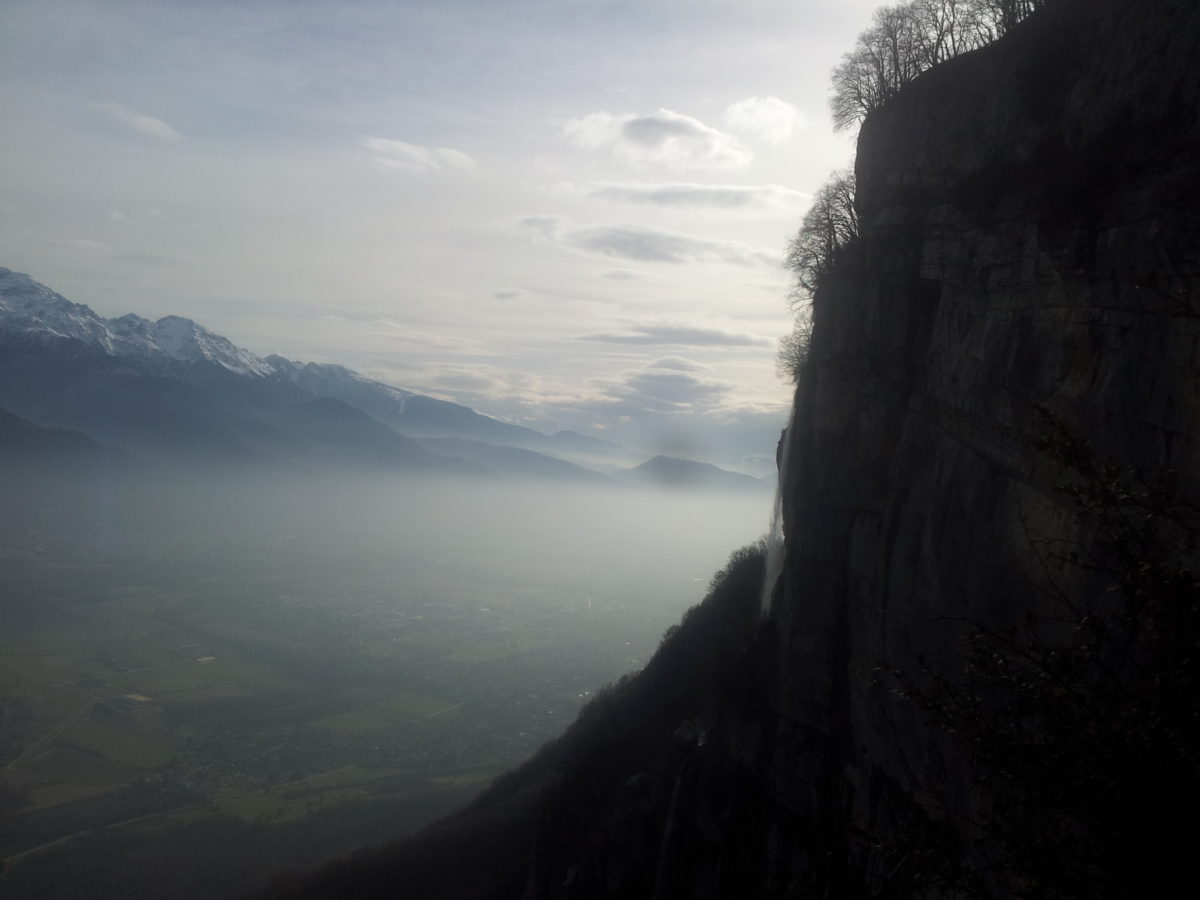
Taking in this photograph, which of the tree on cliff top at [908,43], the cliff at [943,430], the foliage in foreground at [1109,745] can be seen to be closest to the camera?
the foliage in foreground at [1109,745]

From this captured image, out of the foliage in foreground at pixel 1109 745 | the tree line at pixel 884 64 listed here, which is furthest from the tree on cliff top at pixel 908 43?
the foliage in foreground at pixel 1109 745

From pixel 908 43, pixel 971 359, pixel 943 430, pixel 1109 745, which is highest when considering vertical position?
pixel 908 43

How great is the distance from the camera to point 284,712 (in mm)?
110500

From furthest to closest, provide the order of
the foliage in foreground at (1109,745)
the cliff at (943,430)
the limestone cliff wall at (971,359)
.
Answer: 1. the limestone cliff wall at (971,359)
2. the cliff at (943,430)
3. the foliage in foreground at (1109,745)

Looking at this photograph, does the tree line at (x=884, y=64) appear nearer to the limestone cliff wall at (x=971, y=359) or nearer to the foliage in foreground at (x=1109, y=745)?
the limestone cliff wall at (x=971, y=359)

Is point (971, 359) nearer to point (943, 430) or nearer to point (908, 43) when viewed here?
point (943, 430)

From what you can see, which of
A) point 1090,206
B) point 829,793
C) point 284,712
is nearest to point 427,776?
point 284,712

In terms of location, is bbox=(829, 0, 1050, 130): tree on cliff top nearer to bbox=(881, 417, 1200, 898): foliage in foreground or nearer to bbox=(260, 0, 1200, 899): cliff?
bbox=(260, 0, 1200, 899): cliff

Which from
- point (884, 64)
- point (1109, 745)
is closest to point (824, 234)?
point (884, 64)

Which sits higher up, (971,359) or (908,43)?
(908,43)

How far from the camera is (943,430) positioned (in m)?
14.2

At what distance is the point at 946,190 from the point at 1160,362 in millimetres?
7917

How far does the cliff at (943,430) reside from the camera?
348 inches

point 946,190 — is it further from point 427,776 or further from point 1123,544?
point 427,776
